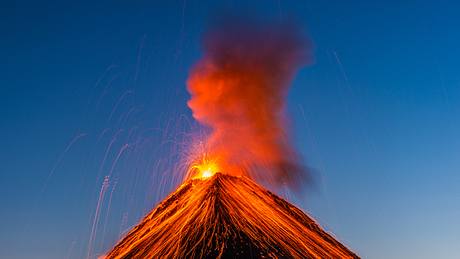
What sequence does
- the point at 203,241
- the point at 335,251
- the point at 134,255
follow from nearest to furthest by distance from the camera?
the point at 203,241
the point at 134,255
the point at 335,251

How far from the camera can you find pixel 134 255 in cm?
3388

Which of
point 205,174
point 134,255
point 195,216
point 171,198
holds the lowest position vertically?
point 134,255

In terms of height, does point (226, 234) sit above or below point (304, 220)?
below

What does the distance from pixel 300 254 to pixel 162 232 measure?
809 cm

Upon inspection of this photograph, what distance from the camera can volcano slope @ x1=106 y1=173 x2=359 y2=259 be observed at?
31.0m

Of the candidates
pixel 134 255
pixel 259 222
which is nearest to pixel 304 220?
pixel 259 222

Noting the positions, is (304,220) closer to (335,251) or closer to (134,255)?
(335,251)

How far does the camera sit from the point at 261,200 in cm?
3928

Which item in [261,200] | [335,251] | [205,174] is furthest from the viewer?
[205,174]

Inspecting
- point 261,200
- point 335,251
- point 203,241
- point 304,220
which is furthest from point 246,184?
point 203,241

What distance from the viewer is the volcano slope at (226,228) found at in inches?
1222

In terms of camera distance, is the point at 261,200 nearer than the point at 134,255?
No

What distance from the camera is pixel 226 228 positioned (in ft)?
→ 106

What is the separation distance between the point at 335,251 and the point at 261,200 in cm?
579
